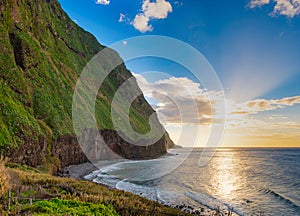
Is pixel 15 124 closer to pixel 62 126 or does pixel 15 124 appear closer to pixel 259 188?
pixel 62 126

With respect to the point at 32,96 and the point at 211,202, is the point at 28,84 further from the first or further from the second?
the point at 211,202

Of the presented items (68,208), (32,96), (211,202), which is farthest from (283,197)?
(32,96)

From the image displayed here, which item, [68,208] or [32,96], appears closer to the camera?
[68,208]

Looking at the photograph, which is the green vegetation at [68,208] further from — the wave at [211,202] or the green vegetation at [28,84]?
the green vegetation at [28,84]

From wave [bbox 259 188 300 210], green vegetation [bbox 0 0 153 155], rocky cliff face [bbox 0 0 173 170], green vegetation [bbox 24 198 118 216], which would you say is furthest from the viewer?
green vegetation [bbox 0 0 153 155]

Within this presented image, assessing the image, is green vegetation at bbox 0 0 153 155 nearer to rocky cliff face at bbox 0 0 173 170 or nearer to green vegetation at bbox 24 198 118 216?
rocky cliff face at bbox 0 0 173 170

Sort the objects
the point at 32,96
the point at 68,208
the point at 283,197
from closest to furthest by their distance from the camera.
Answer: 1. the point at 68,208
2. the point at 283,197
3. the point at 32,96

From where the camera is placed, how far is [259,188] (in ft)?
127

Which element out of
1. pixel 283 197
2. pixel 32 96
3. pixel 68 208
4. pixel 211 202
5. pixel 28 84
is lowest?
pixel 211 202

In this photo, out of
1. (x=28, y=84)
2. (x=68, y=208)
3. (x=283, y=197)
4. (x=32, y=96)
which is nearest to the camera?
(x=68, y=208)

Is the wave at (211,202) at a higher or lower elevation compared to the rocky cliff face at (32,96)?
lower

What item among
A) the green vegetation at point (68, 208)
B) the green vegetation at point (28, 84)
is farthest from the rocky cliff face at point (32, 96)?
the green vegetation at point (68, 208)

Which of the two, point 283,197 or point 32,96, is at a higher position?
point 32,96

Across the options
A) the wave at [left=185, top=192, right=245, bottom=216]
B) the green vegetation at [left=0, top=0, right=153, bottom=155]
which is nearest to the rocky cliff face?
the green vegetation at [left=0, top=0, right=153, bottom=155]
